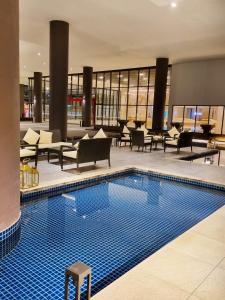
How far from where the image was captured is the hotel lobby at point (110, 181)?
8.85 ft

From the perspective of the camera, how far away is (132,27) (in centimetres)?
1011

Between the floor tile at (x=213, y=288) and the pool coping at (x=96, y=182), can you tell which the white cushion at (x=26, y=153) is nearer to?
the pool coping at (x=96, y=182)

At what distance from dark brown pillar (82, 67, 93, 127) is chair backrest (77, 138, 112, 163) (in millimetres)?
14007

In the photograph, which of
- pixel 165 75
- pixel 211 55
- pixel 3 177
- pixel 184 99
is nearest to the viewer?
pixel 3 177

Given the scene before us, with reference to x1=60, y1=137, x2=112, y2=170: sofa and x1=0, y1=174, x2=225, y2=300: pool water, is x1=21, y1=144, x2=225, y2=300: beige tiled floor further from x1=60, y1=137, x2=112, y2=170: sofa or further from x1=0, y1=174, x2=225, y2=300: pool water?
x1=60, y1=137, x2=112, y2=170: sofa

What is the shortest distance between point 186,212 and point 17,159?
2.96 meters

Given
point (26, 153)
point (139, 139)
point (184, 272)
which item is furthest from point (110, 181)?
point (139, 139)

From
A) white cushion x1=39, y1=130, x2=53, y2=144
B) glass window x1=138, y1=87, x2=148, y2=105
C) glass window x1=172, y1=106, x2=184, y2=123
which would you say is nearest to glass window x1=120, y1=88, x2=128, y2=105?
glass window x1=138, y1=87, x2=148, y2=105

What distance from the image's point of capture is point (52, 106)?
10.2 metres

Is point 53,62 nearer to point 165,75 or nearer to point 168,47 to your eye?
point 168,47

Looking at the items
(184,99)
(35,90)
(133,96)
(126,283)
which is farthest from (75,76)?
(126,283)

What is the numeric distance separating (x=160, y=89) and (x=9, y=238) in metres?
13.7

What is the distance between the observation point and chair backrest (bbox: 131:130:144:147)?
35.0 ft

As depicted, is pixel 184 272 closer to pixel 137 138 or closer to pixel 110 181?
pixel 110 181
